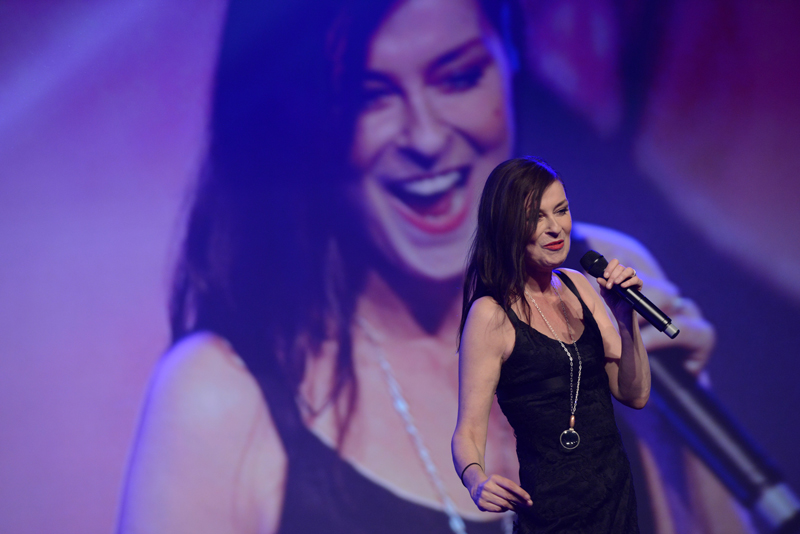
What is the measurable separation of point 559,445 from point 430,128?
165cm

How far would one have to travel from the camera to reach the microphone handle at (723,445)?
98.7 inches

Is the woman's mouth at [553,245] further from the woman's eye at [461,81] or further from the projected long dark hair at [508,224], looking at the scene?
the woman's eye at [461,81]

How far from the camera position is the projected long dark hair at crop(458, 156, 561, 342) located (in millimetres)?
1240

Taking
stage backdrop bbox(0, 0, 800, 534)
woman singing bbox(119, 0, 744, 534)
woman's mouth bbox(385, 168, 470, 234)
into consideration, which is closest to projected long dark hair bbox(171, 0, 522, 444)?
woman singing bbox(119, 0, 744, 534)

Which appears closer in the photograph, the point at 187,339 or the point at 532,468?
the point at 532,468

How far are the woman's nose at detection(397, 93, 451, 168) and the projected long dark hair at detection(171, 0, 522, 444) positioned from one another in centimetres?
22

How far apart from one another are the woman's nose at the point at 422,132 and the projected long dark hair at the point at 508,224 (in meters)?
1.33

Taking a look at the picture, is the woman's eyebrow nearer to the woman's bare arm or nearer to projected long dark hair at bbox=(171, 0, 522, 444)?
projected long dark hair at bbox=(171, 0, 522, 444)

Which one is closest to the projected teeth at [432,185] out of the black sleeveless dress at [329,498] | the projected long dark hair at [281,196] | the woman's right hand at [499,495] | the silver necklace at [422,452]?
the projected long dark hair at [281,196]

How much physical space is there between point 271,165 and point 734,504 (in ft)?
7.69

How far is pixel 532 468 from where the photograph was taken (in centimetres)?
125

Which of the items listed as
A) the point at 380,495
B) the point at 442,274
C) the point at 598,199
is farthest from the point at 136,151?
the point at 598,199

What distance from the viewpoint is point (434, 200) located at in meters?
2.62

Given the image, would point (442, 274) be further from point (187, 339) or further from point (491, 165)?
point (187, 339)
